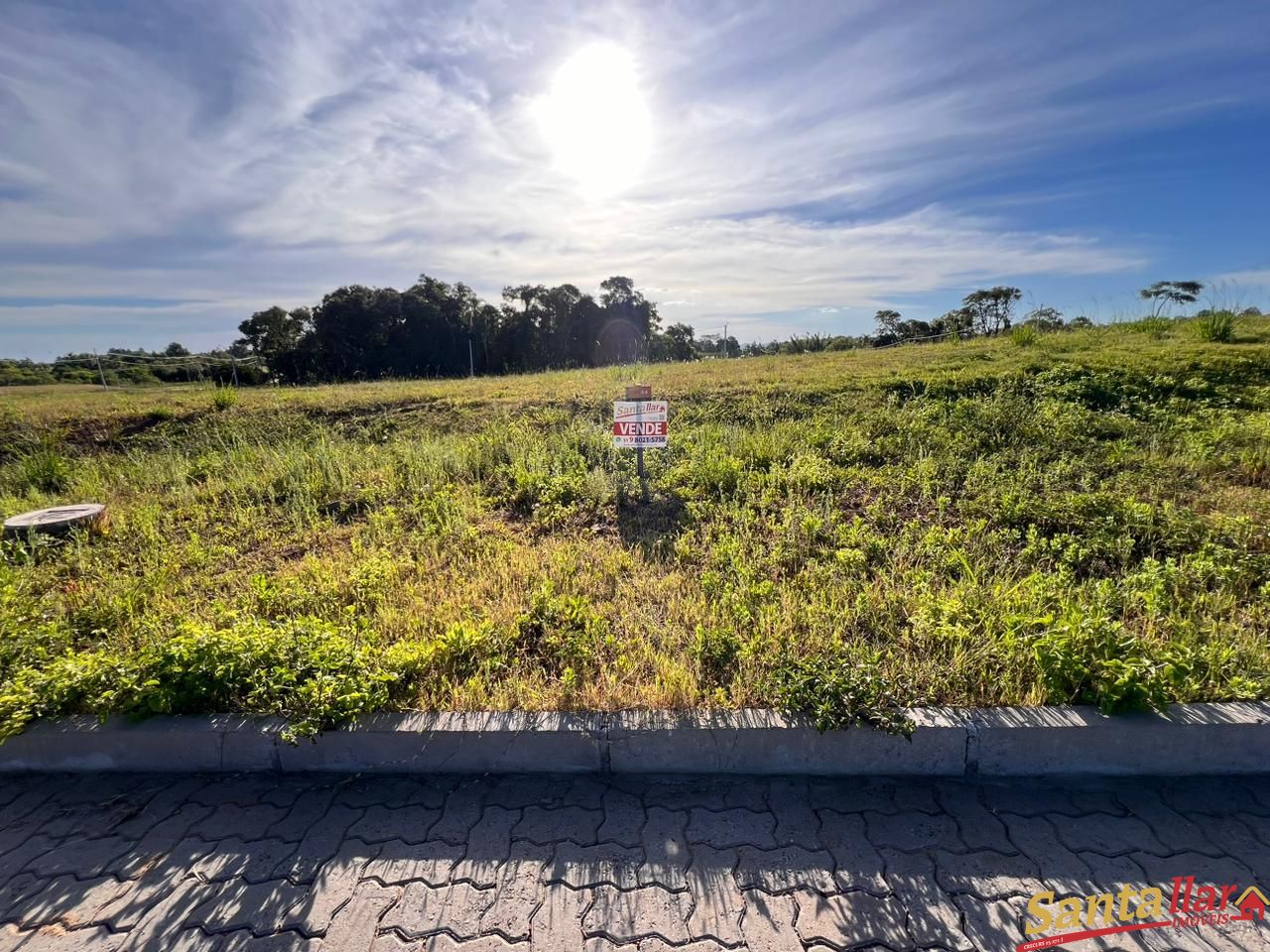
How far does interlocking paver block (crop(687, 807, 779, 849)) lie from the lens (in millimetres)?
2164

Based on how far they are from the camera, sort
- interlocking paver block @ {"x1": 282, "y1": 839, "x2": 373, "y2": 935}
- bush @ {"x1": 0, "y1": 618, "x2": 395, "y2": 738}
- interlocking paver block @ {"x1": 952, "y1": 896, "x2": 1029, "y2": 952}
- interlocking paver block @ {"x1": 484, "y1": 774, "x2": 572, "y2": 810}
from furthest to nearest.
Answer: bush @ {"x1": 0, "y1": 618, "x2": 395, "y2": 738} → interlocking paver block @ {"x1": 484, "y1": 774, "x2": 572, "y2": 810} → interlocking paver block @ {"x1": 282, "y1": 839, "x2": 373, "y2": 935} → interlocking paver block @ {"x1": 952, "y1": 896, "x2": 1029, "y2": 952}

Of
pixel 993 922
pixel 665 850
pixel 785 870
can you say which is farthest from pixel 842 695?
pixel 665 850

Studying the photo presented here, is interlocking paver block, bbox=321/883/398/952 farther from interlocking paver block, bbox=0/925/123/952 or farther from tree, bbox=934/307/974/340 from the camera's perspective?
tree, bbox=934/307/974/340

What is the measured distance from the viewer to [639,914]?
1.92 m

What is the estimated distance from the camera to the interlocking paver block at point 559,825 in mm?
2207

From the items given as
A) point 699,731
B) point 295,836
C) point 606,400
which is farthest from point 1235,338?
point 295,836

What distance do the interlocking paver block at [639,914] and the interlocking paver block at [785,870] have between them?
231 millimetres

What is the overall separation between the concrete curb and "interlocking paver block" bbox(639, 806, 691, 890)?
0.24 metres

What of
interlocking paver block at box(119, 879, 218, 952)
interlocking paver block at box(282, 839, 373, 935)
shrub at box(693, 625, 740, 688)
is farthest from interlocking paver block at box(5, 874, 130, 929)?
shrub at box(693, 625, 740, 688)

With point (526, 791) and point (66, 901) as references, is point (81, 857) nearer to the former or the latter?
point (66, 901)

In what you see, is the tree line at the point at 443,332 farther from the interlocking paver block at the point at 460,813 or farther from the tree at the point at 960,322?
the interlocking paver block at the point at 460,813

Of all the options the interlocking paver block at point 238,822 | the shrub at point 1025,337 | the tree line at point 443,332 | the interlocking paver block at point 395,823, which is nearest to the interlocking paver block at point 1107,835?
the interlocking paver block at point 395,823

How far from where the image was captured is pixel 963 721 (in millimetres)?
2453

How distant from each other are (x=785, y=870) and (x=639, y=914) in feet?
1.69
